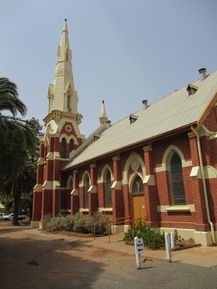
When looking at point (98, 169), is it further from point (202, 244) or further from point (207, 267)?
point (207, 267)

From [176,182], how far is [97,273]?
9641 mm

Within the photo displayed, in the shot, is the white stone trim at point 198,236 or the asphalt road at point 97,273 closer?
the asphalt road at point 97,273

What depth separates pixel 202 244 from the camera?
563 inches

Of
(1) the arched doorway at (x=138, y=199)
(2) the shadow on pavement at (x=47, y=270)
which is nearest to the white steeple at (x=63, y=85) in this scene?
(1) the arched doorway at (x=138, y=199)

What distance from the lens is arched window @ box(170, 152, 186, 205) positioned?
17414 millimetres

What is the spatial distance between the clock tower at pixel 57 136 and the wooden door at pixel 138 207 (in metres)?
12.3

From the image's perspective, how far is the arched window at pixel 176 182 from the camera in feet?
→ 57.1

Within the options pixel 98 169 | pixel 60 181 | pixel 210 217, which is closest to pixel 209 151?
→ pixel 210 217

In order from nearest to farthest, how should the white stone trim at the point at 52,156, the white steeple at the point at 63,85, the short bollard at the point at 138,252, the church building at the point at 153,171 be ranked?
the short bollard at the point at 138,252, the church building at the point at 153,171, the white stone trim at the point at 52,156, the white steeple at the point at 63,85

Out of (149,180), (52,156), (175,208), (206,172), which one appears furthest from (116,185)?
(52,156)

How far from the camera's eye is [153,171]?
62.1ft

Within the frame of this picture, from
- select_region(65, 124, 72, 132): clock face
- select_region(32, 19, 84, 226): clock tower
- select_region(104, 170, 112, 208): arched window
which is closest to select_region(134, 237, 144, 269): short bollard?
select_region(104, 170, 112, 208): arched window

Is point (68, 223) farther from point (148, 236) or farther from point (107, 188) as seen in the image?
point (148, 236)

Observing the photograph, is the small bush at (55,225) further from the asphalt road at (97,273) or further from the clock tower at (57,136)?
the asphalt road at (97,273)
